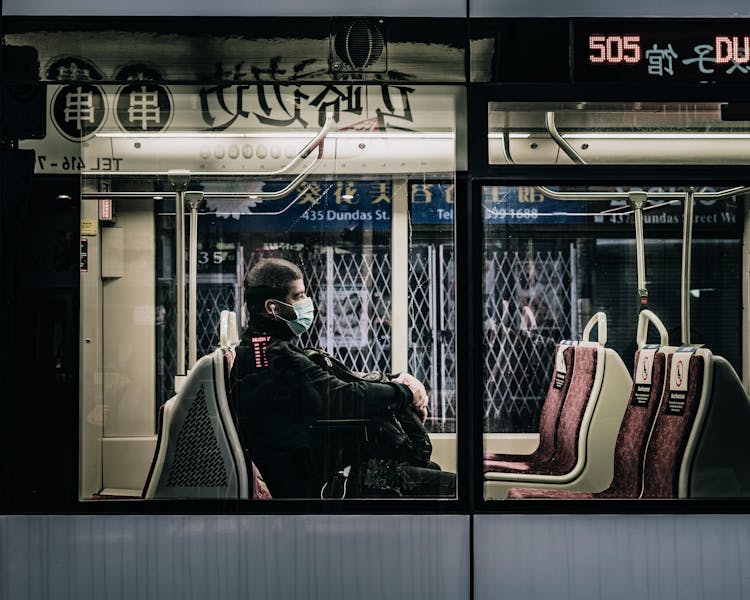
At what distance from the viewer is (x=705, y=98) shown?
11.0 ft

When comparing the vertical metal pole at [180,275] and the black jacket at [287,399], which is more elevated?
the vertical metal pole at [180,275]

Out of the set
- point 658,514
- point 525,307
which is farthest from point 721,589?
point 525,307

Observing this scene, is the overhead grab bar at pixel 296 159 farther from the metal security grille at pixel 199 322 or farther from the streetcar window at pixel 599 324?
the streetcar window at pixel 599 324

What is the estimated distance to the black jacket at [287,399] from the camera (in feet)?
11.3

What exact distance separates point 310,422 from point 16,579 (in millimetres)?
1284

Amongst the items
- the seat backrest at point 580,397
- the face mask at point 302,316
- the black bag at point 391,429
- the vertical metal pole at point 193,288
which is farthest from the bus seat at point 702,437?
the vertical metal pole at point 193,288

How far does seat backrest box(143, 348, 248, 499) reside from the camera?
Answer: 3.43 meters

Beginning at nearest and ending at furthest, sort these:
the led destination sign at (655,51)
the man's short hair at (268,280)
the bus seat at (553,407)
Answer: the led destination sign at (655,51) < the man's short hair at (268,280) < the bus seat at (553,407)

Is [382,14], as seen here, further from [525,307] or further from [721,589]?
[721,589]

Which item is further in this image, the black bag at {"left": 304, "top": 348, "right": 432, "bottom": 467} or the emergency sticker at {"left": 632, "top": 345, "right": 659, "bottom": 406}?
the emergency sticker at {"left": 632, "top": 345, "right": 659, "bottom": 406}

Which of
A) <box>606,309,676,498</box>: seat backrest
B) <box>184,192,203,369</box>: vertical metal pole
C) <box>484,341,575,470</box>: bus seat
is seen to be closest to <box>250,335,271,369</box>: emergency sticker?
<box>184,192,203,369</box>: vertical metal pole

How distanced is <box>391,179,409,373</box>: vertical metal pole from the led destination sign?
2.66 feet

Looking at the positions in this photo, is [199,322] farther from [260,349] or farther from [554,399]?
[554,399]

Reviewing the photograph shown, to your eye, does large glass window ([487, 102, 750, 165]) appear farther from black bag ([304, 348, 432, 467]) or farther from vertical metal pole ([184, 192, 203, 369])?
vertical metal pole ([184, 192, 203, 369])
